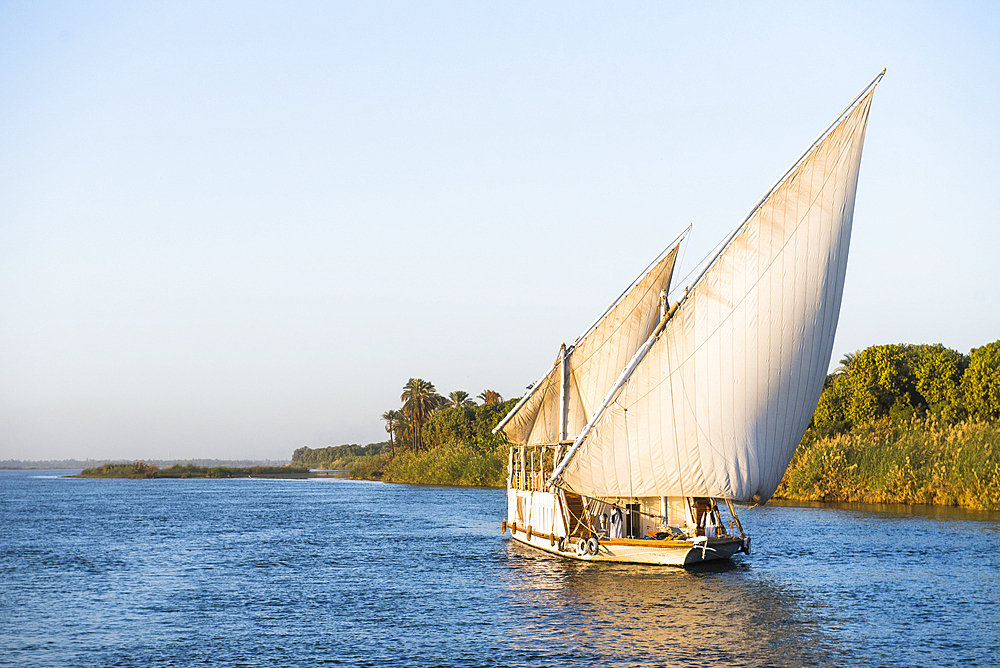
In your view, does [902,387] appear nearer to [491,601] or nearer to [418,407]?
[491,601]

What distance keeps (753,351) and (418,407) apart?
116444 mm

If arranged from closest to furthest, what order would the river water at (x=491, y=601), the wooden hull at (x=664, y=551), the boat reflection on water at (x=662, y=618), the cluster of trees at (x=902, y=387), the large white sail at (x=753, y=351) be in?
the boat reflection on water at (x=662, y=618)
the river water at (x=491, y=601)
the large white sail at (x=753, y=351)
the wooden hull at (x=664, y=551)
the cluster of trees at (x=902, y=387)

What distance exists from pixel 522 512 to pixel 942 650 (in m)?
26.4

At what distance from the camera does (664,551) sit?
3525cm

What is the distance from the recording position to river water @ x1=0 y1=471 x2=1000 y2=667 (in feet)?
78.6

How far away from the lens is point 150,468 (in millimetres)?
185750

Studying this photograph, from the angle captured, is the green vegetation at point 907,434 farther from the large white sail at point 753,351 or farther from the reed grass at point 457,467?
the reed grass at point 457,467

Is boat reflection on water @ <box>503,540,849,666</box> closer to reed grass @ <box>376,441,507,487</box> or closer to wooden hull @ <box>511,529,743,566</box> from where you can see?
wooden hull @ <box>511,529,743,566</box>

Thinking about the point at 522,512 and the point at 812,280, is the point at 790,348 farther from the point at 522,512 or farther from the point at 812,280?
the point at 522,512

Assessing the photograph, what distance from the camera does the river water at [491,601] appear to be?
78.6 feet

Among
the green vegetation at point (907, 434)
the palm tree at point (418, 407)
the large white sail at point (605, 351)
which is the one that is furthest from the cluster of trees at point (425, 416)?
the large white sail at point (605, 351)

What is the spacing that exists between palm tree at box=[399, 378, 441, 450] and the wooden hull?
108668 millimetres

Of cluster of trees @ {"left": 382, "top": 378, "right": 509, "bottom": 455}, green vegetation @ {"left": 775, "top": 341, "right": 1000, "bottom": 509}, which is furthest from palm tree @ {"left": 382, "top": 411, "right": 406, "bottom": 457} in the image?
green vegetation @ {"left": 775, "top": 341, "right": 1000, "bottom": 509}

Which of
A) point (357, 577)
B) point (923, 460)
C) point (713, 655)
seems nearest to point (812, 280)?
point (713, 655)
